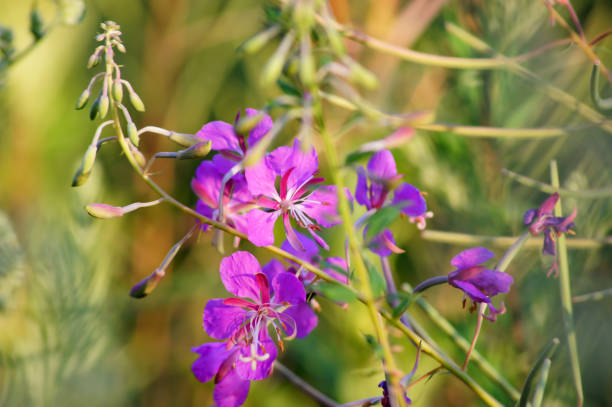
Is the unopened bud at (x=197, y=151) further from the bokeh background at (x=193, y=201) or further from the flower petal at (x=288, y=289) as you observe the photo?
the bokeh background at (x=193, y=201)

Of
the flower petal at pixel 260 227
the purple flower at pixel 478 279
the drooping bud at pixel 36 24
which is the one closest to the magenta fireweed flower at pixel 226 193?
the flower petal at pixel 260 227

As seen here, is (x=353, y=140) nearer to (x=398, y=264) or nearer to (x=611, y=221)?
(x=398, y=264)

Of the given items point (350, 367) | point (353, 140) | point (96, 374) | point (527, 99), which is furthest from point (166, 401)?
point (527, 99)

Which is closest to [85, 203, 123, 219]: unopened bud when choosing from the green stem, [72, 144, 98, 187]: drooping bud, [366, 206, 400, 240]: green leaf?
[72, 144, 98, 187]: drooping bud

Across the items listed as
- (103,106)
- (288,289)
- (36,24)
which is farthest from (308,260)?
(36,24)

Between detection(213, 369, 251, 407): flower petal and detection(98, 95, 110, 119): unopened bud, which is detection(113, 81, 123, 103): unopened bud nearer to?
detection(98, 95, 110, 119): unopened bud
